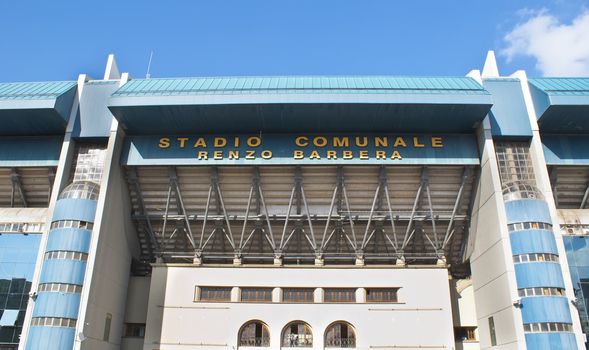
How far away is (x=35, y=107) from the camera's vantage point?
3878 cm

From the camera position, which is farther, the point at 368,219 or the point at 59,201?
the point at 368,219

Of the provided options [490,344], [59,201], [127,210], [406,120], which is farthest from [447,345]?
[59,201]

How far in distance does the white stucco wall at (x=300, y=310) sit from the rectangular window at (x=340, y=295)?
0.49m

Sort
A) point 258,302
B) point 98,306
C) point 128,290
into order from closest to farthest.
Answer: point 98,306 < point 258,302 < point 128,290

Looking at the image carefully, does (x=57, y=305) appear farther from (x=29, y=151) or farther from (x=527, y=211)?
(x=527, y=211)

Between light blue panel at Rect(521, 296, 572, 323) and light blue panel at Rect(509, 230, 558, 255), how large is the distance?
3.54 meters

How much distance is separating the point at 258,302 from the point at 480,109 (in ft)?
81.2

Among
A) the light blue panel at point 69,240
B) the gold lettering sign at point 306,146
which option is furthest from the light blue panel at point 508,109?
the light blue panel at point 69,240

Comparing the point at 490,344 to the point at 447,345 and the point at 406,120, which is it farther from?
the point at 406,120

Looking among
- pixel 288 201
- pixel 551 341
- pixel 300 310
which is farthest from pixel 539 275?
pixel 288 201

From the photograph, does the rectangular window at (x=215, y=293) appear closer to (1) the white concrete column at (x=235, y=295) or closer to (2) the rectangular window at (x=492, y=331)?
(1) the white concrete column at (x=235, y=295)

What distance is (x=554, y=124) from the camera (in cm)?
4025

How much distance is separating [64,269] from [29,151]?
1250cm

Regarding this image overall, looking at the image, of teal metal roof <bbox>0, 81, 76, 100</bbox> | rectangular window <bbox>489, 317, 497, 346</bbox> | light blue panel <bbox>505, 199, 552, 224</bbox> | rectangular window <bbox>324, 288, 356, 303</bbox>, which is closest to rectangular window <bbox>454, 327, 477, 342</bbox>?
rectangular window <bbox>489, 317, 497, 346</bbox>
